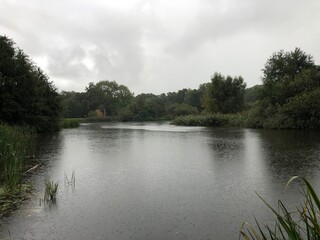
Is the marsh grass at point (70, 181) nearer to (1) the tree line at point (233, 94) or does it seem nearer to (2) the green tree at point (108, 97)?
(1) the tree line at point (233, 94)

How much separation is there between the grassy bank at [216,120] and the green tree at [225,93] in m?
6.35

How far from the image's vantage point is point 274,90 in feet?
115

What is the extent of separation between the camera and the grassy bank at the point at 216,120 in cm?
4017

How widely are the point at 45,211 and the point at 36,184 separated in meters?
2.46

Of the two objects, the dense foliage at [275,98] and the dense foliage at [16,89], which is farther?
the dense foliage at [275,98]

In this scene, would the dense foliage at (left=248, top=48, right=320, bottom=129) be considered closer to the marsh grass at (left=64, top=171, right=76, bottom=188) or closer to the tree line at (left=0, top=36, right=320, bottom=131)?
the tree line at (left=0, top=36, right=320, bottom=131)

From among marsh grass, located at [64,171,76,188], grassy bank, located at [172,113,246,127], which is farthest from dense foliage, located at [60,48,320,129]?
marsh grass, located at [64,171,76,188]

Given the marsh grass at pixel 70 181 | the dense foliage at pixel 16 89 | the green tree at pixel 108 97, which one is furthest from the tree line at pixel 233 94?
the green tree at pixel 108 97

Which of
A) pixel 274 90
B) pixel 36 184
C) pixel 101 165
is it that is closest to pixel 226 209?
pixel 36 184

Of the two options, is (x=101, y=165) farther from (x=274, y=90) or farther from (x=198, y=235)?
(x=274, y=90)

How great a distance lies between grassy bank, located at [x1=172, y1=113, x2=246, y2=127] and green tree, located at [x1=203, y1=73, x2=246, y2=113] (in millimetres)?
6347

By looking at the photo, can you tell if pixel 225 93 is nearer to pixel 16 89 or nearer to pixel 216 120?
pixel 216 120

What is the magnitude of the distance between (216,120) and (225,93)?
1049 cm

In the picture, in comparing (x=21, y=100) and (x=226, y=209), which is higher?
(x=21, y=100)
